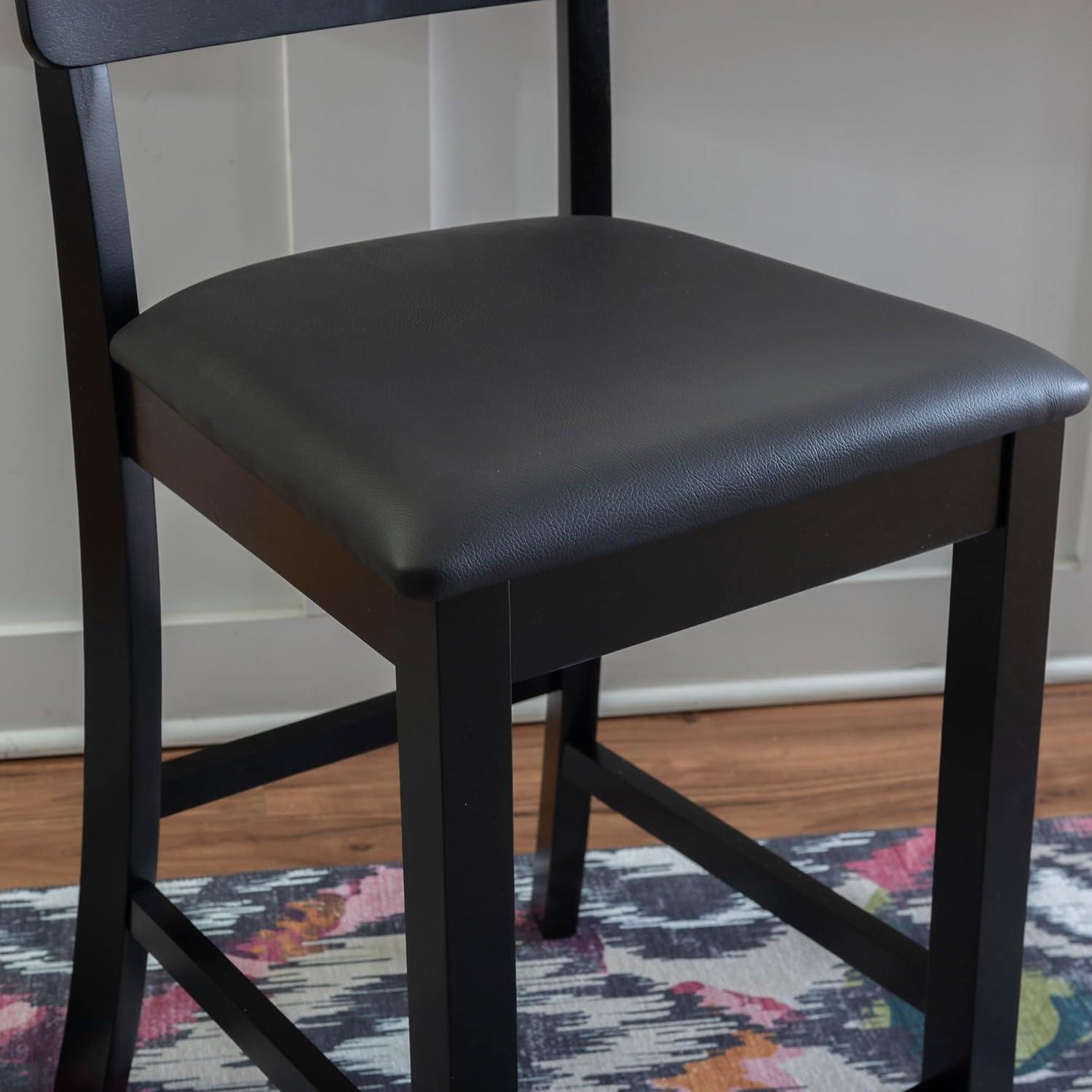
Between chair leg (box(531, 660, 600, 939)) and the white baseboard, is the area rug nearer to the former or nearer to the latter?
chair leg (box(531, 660, 600, 939))

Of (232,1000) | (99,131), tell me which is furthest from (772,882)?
(99,131)

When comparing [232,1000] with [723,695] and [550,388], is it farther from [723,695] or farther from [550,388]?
[723,695]

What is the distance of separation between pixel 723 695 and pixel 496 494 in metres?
0.94

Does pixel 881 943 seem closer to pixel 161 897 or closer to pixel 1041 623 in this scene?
pixel 1041 623

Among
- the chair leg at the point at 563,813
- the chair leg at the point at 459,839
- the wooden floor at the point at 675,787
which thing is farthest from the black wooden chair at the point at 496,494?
the wooden floor at the point at 675,787

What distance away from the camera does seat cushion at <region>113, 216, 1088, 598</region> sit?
0.64 m

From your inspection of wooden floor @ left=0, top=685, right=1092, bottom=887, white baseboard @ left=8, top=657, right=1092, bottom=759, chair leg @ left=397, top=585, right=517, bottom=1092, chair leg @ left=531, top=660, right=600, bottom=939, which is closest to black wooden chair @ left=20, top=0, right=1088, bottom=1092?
chair leg @ left=397, top=585, right=517, bottom=1092

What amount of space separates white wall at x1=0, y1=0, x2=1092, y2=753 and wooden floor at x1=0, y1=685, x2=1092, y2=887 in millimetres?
51

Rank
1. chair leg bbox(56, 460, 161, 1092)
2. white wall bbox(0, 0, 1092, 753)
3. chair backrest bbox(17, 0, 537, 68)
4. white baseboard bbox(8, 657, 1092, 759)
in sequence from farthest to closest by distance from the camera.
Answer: white baseboard bbox(8, 657, 1092, 759) → white wall bbox(0, 0, 1092, 753) → chair leg bbox(56, 460, 161, 1092) → chair backrest bbox(17, 0, 537, 68)

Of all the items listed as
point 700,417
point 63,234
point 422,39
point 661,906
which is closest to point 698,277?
point 700,417

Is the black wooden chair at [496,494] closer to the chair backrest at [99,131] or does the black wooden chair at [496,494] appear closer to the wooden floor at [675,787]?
the chair backrest at [99,131]

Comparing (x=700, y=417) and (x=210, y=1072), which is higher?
(x=700, y=417)

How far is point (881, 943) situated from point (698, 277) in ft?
1.30

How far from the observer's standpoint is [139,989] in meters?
1.00
